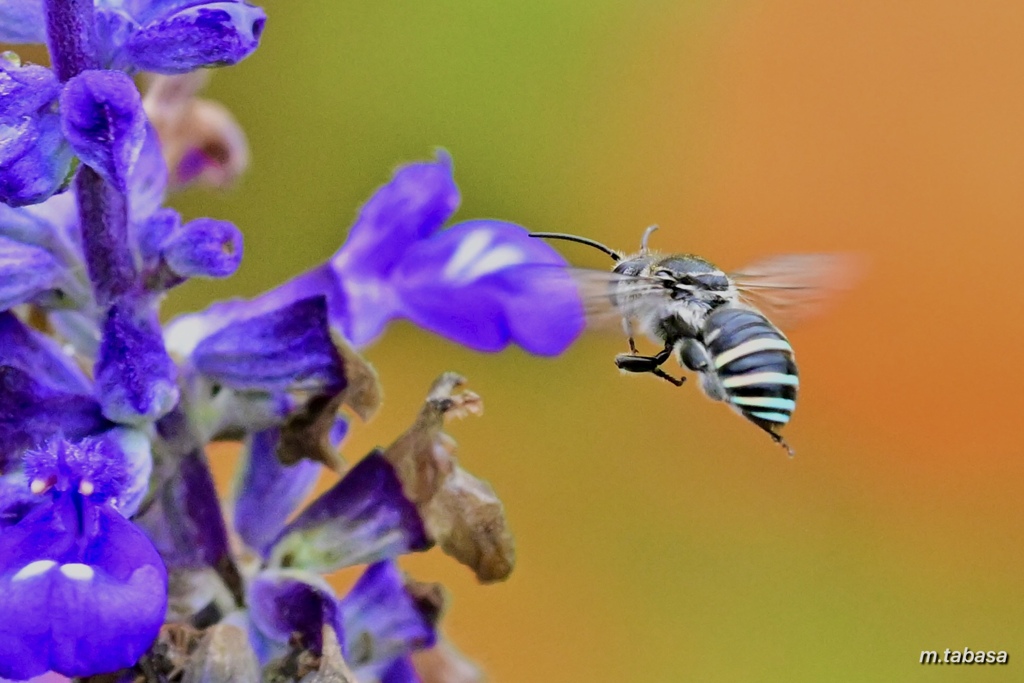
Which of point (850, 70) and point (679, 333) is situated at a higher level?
point (850, 70)

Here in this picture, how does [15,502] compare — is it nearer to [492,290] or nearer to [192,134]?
[492,290]

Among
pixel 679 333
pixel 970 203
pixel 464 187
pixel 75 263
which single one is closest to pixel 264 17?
pixel 75 263

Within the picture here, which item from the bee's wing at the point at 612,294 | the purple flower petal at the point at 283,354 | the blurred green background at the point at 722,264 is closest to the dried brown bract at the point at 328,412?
the purple flower petal at the point at 283,354

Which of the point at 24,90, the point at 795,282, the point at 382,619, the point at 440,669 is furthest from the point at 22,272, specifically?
the point at 795,282

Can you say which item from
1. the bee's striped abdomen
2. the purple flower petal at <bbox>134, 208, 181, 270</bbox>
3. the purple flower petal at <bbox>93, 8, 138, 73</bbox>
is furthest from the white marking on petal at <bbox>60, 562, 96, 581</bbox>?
the bee's striped abdomen

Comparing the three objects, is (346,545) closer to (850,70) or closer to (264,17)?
(264,17)

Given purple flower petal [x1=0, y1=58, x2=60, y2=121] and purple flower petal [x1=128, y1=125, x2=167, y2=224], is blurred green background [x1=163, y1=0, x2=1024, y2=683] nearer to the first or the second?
purple flower petal [x1=128, y1=125, x2=167, y2=224]

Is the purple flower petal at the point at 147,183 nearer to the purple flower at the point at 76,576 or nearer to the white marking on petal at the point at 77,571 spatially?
the purple flower at the point at 76,576
